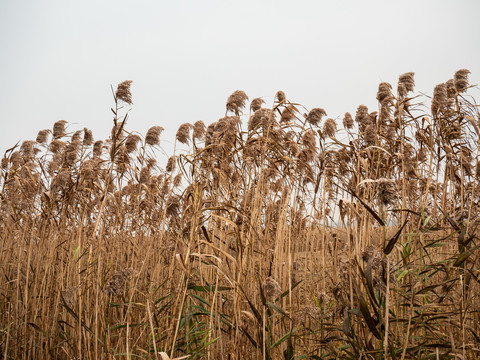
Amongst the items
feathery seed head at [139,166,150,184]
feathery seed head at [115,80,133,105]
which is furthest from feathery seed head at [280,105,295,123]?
feathery seed head at [139,166,150,184]

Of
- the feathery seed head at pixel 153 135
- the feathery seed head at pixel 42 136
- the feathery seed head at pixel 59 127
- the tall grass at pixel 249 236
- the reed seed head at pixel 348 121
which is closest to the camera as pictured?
the tall grass at pixel 249 236

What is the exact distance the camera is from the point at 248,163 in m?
2.78

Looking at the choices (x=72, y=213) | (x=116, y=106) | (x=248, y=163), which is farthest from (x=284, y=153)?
(x=72, y=213)

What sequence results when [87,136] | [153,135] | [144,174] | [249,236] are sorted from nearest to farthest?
[249,236] < [153,135] < [144,174] < [87,136]

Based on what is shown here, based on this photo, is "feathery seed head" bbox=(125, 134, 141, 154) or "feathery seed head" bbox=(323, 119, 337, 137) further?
"feathery seed head" bbox=(323, 119, 337, 137)

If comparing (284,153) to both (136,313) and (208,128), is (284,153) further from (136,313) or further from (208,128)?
(136,313)

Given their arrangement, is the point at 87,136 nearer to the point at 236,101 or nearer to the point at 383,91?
the point at 236,101

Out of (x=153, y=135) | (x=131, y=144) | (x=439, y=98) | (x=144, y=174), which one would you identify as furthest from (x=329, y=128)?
(x=144, y=174)

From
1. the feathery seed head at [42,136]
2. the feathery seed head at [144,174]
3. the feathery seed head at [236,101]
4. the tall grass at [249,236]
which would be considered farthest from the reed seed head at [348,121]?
the feathery seed head at [42,136]

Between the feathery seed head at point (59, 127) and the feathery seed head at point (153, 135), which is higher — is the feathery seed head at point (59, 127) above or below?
above

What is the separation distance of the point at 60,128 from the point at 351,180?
2919 millimetres

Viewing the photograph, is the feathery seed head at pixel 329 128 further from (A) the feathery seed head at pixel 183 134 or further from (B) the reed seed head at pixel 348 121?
(A) the feathery seed head at pixel 183 134

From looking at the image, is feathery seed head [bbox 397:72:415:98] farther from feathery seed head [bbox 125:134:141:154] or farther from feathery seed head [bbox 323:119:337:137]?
feathery seed head [bbox 125:134:141:154]

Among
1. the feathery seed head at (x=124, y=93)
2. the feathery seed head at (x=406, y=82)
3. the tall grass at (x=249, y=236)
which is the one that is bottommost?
the tall grass at (x=249, y=236)
